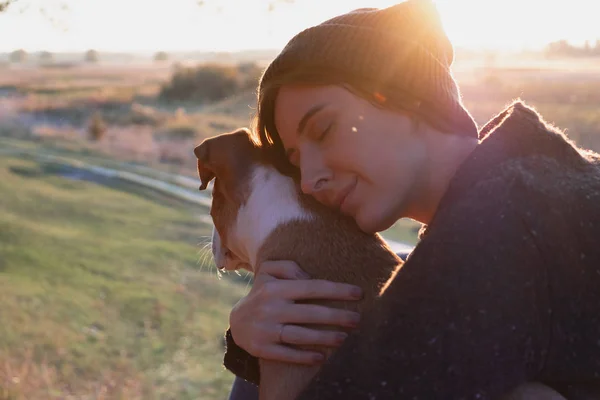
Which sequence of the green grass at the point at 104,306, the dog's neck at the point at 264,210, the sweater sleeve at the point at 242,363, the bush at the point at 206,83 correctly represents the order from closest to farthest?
the sweater sleeve at the point at 242,363 < the dog's neck at the point at 264,210 < the green grass at the point at 104,306 < the bush at the point at 206,83

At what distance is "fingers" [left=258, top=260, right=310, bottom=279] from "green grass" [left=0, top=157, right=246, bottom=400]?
1182 mm

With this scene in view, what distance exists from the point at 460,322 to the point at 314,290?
0.61m

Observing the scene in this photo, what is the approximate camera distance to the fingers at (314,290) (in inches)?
81.3

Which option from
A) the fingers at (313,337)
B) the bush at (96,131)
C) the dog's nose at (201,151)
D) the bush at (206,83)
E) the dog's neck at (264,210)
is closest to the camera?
the fingers at (313,337)

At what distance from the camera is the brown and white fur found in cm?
211

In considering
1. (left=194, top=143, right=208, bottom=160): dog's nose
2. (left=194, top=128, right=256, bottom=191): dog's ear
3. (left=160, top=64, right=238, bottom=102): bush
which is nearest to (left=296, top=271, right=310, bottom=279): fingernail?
(left=194, top=128, right=256, bottom=191): dog's ear

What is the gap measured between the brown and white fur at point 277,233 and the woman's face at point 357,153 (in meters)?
0.14

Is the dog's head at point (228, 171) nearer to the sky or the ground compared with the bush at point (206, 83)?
nearer to the sky

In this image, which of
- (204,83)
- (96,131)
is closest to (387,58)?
(96,131)

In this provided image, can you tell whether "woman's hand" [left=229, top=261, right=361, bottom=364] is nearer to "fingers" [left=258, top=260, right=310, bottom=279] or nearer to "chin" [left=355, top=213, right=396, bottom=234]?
"fingers" [left=258, top=260, right=310, bottom=279]

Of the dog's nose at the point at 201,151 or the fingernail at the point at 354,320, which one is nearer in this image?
the fingernail at the point at 354,320

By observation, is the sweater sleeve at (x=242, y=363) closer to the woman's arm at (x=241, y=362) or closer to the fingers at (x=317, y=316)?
the woman's arm at (x=241, y=362)

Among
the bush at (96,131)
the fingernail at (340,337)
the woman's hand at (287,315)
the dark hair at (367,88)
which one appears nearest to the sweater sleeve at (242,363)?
the woman's hand at (287,315)

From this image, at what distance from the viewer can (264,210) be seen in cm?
249
